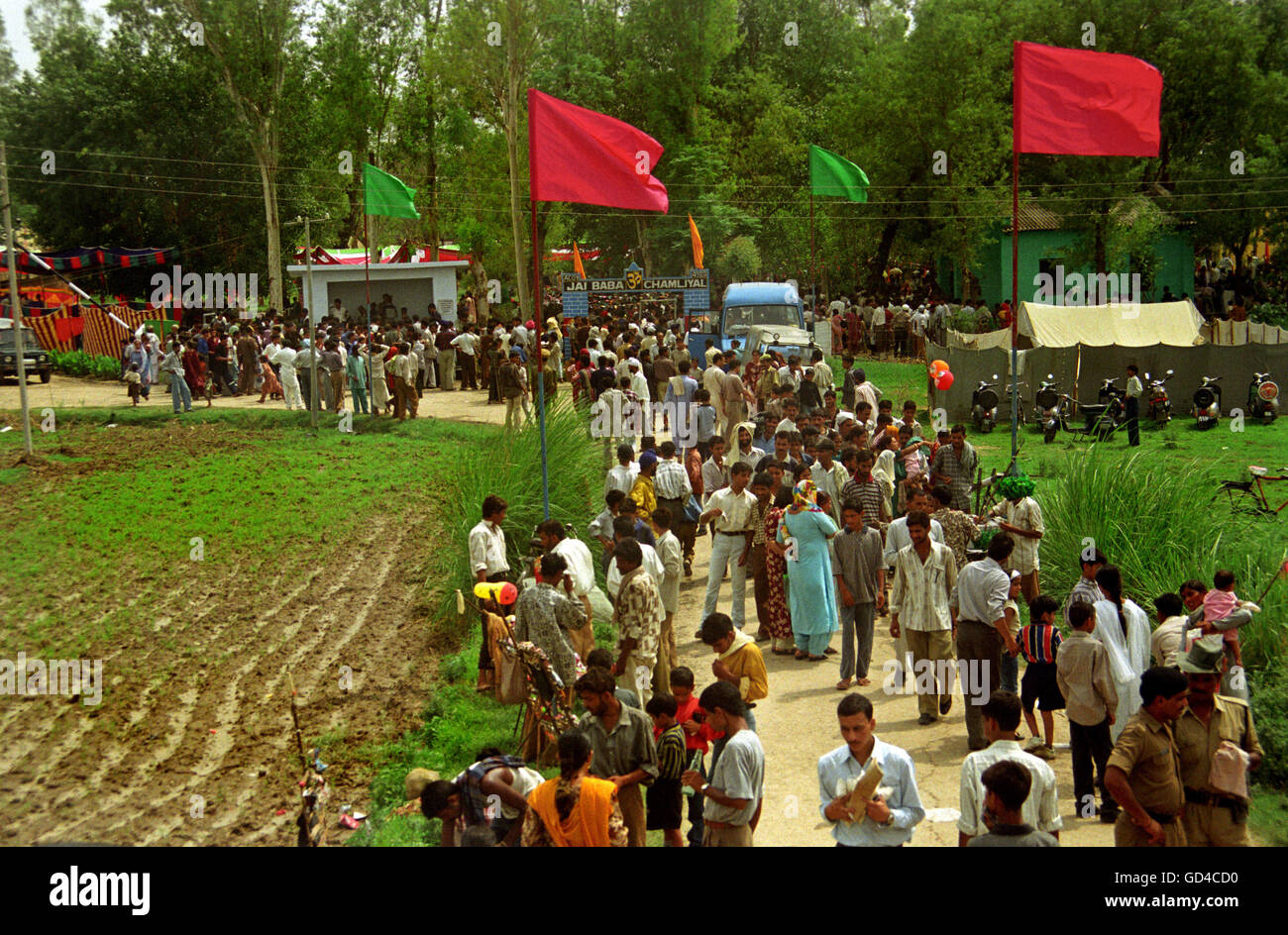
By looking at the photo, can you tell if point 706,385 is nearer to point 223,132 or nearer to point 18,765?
point 18,765

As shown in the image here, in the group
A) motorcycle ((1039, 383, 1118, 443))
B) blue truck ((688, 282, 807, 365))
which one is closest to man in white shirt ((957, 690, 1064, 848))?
motorcycle ((1039, 383, 1118, 443))

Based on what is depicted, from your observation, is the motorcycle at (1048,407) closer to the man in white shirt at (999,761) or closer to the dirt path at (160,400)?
the dirt path at (160,400)

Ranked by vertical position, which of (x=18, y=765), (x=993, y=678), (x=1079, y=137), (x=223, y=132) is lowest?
(x=18, y=765)

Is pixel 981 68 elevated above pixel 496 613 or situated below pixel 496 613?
above

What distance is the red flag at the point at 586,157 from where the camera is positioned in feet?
37.8

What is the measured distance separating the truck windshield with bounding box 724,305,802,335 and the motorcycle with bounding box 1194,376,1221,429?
8460 millimetres

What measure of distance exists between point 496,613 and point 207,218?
41.9 meters

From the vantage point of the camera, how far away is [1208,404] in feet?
79.7

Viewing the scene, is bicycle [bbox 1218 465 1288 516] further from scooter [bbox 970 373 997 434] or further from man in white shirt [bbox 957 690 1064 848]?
man in white shirt [bbox 957 690 1064 848]

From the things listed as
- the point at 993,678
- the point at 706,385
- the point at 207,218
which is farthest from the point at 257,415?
the point at 207,218

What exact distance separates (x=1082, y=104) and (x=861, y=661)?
750 centimetres

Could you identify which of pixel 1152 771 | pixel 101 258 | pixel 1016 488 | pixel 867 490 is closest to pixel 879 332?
pixel 101 258

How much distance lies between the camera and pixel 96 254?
4284 centimetres

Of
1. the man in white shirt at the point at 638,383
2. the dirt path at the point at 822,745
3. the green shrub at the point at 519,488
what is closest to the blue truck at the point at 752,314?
the man in white shirt at the point at 638,383
